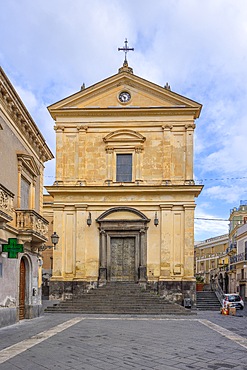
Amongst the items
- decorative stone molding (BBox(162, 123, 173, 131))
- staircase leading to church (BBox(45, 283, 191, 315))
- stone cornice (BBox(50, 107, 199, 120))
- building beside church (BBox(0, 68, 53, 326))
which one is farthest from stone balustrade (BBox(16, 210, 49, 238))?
decorative stone molding (BBox(162, 123, 173, 131))

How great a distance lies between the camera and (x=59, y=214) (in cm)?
2739

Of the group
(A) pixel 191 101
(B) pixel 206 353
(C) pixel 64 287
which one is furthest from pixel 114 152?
(B) pixel 206 353

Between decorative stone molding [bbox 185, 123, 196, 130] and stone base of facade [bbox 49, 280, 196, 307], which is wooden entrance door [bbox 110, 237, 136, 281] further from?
decorative stone molding [bbox 185, 123, 196, 130]

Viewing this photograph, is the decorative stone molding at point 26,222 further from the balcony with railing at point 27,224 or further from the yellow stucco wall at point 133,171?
the yellow stucco wall at point 133,171

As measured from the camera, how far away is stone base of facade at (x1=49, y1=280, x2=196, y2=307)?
26.2m

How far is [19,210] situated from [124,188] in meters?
11.2

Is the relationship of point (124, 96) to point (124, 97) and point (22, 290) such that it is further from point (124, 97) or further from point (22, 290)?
point (22, 290)

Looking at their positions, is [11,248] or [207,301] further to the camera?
[207,301]

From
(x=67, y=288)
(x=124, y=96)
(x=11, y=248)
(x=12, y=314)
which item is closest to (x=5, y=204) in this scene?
(x=11, y=248)

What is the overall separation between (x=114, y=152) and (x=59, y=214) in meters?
4.72

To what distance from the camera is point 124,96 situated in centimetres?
2862

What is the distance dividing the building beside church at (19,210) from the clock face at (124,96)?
9055mm

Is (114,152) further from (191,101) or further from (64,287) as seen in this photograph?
(64,287)

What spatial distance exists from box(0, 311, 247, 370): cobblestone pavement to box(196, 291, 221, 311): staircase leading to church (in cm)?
1055
